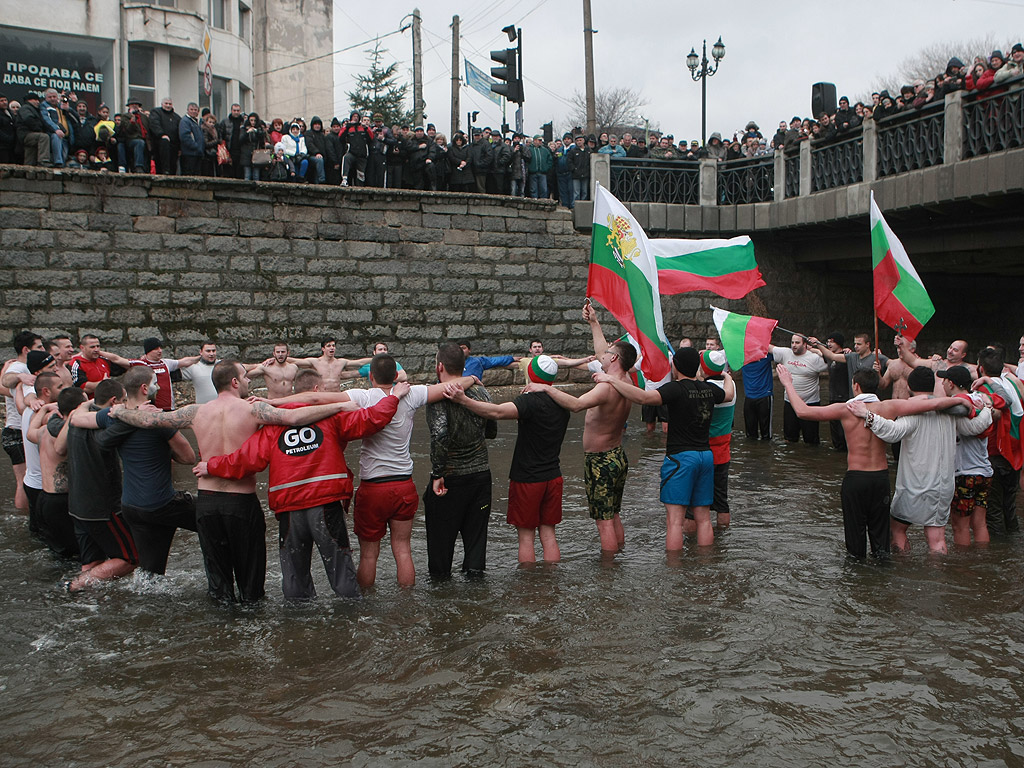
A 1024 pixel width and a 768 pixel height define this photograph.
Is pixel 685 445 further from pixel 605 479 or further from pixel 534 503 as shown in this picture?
pixel 534 503

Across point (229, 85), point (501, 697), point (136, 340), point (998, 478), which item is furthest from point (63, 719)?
point (229, 85)

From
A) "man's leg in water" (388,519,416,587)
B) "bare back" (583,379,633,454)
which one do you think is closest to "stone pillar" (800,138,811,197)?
"bare back" (583,379,633,454)

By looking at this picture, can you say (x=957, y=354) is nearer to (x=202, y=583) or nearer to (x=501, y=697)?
(x=501, y=697)

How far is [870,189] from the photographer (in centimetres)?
1309

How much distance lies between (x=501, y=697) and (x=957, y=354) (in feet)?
18.4

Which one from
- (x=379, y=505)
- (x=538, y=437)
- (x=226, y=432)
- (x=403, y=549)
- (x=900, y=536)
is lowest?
(x=900, y=536)

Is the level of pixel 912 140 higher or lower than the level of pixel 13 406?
higher

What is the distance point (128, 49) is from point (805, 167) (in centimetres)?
1752

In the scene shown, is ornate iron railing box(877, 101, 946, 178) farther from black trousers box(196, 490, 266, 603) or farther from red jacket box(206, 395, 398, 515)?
black trousers box(196, 490, 266, 603)

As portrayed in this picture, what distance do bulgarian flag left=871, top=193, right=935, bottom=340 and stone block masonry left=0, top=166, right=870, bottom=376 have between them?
9681mm

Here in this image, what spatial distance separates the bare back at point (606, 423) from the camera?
6746 millimetres

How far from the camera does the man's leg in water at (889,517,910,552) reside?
6.97m

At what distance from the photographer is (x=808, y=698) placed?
4.55 meters

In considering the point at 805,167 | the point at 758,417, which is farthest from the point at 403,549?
the point at 805,167
